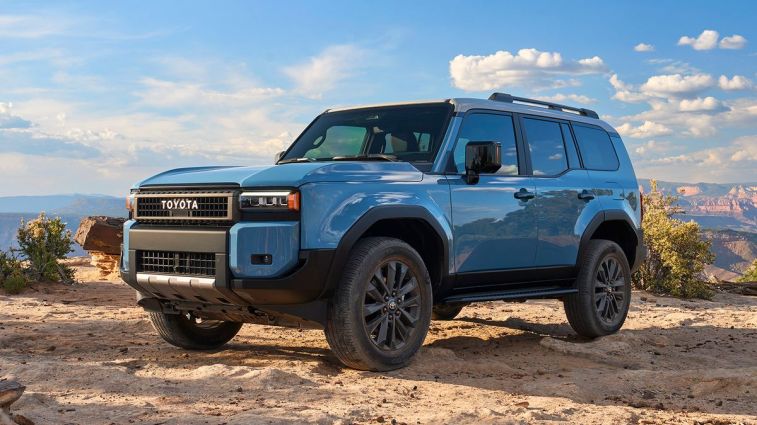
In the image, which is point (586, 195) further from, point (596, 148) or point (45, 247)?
point (45, 247)

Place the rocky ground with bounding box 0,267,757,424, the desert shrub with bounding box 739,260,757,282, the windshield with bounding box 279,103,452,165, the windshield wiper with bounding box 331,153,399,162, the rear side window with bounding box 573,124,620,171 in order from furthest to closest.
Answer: the desert shrub with bounding box 739,260,757,282 < the rear side window with bounding box 573,124,620,171 < the windshield with bounding box 279,103,452,165 < the windshield wiper with bounding box 331,153,399,162 < the rocky ground with bounding box 0,267,757,424

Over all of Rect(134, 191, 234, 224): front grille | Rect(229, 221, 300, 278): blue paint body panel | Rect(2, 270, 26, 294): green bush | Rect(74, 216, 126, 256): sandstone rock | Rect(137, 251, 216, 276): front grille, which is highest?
Rect(134, 191, 234, 224): front grille

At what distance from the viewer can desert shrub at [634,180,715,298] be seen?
44.8 feet

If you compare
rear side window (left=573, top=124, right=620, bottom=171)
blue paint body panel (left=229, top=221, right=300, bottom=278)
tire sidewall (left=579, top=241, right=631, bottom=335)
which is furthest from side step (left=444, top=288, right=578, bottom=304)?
blue paint body panel (left=229, top=221, right=300, bottom=278)

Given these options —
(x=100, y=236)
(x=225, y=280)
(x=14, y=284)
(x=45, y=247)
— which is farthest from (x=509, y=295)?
(x=100, y=236)

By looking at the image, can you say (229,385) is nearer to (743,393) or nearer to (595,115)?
(743,393)

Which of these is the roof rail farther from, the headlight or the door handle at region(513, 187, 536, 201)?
the headlight

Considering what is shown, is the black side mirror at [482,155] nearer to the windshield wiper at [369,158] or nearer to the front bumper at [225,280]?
the windshield wiper at [369,158]

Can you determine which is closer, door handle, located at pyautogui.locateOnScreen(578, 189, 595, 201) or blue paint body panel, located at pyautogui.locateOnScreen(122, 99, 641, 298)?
blue paint body panel, located at pyautogui.locateOnScreen(122, 99, 641, 298)

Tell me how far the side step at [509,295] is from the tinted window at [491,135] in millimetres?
1017

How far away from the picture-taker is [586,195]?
787cm

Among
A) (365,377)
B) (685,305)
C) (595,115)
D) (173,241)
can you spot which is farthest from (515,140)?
(685,305)

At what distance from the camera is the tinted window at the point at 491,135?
655cm

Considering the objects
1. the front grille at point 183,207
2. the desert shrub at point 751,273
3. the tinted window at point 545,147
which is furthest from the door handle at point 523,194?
the desert shrub at point 751,273
